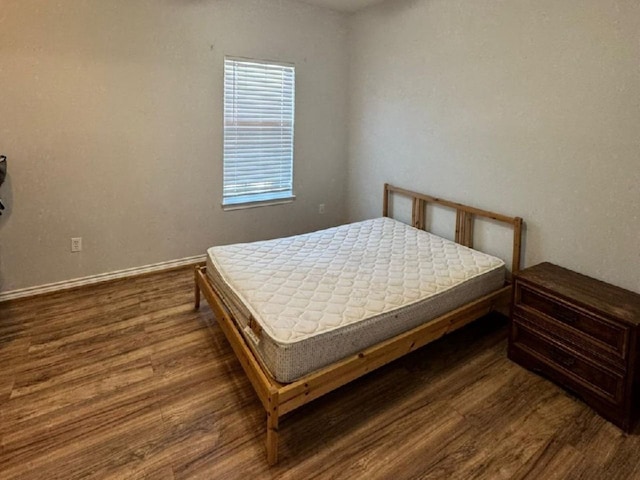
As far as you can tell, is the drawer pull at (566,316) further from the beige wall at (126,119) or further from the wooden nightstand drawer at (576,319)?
the beige wall at (126,119)

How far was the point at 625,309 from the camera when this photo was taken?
6.75ft

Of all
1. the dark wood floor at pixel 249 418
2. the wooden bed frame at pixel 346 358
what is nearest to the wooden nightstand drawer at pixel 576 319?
the wooden bed frame at pixel 346 358

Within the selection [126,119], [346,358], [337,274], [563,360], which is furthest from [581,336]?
[126,119]

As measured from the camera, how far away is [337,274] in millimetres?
2598

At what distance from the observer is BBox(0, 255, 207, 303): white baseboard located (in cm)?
Result: 324

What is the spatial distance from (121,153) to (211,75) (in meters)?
1.08

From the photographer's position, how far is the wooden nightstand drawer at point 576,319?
1965mm

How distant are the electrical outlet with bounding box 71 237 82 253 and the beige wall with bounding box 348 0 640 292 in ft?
Answer: 9.63

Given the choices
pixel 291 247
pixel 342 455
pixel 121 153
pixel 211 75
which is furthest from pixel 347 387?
pixel 211 75

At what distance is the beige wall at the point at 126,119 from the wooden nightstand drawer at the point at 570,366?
9.02 ft

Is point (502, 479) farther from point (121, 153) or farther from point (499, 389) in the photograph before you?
point (121, 153)

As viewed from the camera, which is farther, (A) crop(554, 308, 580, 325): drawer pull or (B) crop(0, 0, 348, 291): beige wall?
(B) crop(0, 0, 348, 291): beige wall

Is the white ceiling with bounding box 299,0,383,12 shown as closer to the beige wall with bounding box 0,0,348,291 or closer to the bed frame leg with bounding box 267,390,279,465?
the beige wall with bounding box 0,0,348,291

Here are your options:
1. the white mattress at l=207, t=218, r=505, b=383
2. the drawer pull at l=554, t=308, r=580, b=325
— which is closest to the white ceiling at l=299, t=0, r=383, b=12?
the white mattress at l=207, t=218, r=505, b=383
